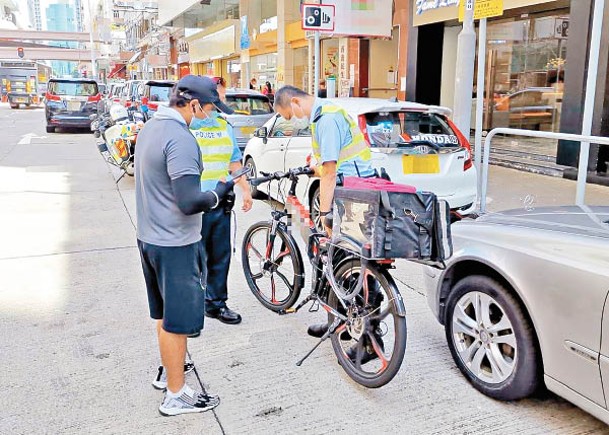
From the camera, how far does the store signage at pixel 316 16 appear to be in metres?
9.68

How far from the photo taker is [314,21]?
9.73 meters

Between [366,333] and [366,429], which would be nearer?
[366,429]

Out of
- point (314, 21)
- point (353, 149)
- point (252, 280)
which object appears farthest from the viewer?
point (314, 21)

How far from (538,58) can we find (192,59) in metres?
27.4

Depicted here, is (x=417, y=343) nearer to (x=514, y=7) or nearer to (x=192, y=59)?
(x=514, y=7)

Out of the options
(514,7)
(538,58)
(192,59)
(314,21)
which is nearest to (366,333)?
(314,21)

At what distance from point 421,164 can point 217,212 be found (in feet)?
9.12

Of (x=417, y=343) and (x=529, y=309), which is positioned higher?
(x=529, y=309)

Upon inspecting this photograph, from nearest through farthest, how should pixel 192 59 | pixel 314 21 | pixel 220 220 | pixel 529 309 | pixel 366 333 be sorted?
pixel 529 309 < pixel 366 333 < pixel 220 220 < pixel 314 21 < pixel 192 59

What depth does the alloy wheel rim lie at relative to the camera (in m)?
3.08

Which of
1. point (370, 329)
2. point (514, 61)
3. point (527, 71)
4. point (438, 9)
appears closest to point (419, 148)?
point (370, 329)

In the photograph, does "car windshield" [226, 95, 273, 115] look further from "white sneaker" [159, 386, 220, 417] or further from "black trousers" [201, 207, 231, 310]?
"white sneaker" [159, 386, 220, 417]

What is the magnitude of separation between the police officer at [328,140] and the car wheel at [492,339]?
96 centimetres

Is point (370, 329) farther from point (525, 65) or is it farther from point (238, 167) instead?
point (525, 65)
